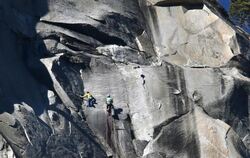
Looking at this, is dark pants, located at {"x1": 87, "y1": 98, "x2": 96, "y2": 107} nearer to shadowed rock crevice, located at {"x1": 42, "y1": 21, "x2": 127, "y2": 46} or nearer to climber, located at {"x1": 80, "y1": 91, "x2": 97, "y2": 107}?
climber, located at {"x1": 80, "y1": 91, "x2": 97, "y2": 107}

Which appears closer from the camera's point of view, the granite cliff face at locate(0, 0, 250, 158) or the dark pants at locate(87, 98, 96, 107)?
the granite cliff face at locate(0, 0, 250, 158)

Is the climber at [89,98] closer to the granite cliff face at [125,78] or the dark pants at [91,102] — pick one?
the dark pants at [91,102]

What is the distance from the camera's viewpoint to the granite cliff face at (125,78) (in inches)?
1162

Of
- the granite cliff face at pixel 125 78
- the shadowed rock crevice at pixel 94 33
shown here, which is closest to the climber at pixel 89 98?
the granite cliff face at pixel 125 78

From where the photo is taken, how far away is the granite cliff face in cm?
2952

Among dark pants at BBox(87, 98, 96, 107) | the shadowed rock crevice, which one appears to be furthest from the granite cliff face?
dark pants at BBox(87, 98, 96, 107)

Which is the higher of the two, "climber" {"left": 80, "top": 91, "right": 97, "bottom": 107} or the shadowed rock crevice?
the shadowed rock crevice

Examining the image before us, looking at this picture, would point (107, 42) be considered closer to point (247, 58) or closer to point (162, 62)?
A: point (162, 62)

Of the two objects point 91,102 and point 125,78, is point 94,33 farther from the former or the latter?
point 91,102

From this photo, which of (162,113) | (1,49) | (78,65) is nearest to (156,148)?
(162,113)

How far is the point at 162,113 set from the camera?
33.1m

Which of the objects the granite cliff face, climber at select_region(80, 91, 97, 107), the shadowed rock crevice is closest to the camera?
the granite cliff face

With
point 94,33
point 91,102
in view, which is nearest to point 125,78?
point 91,102

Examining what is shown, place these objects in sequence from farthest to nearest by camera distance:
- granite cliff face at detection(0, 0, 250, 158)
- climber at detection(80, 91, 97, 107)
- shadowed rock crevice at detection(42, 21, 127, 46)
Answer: shadowed rock crevice at detection(42, 21, 127, 46) < climber at detection(80, 91, 97, 107) < granite cliff face at detection(0, 0, 250, 158)
